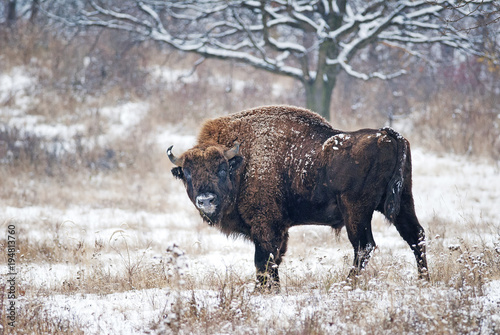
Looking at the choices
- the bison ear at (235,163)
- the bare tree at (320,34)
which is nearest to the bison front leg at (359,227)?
the bison ear at (235,163)

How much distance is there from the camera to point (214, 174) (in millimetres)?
5359

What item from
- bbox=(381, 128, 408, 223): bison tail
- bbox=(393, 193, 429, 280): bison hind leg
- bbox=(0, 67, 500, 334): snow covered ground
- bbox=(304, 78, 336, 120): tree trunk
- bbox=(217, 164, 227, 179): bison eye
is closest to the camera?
bbox=(0, 67, 500, 334): snow covered ground

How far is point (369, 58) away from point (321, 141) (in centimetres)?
1493

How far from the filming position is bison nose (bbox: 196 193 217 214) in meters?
4.97

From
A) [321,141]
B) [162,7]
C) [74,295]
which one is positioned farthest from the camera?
[162,7]

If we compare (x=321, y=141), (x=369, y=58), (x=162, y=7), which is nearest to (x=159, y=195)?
(x=162, y=7)

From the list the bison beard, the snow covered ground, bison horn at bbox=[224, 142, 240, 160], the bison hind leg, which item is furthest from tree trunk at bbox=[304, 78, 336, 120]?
the bison hind leg

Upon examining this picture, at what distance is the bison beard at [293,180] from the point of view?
196 inches

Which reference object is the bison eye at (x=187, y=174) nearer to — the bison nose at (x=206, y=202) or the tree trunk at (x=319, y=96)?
A: the bison nose at (x=206, y=202)

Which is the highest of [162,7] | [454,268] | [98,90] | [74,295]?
[162,7]

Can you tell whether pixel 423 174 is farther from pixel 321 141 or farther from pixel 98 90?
pixel 98 90

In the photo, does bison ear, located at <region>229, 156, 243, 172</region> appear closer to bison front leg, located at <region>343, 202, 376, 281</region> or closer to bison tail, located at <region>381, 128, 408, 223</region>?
bison front leg, located at <region>343, 202, 376, 281</region>

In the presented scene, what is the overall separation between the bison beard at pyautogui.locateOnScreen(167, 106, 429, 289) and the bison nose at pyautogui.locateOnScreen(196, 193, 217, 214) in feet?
0.03

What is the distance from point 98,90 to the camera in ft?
59.3
